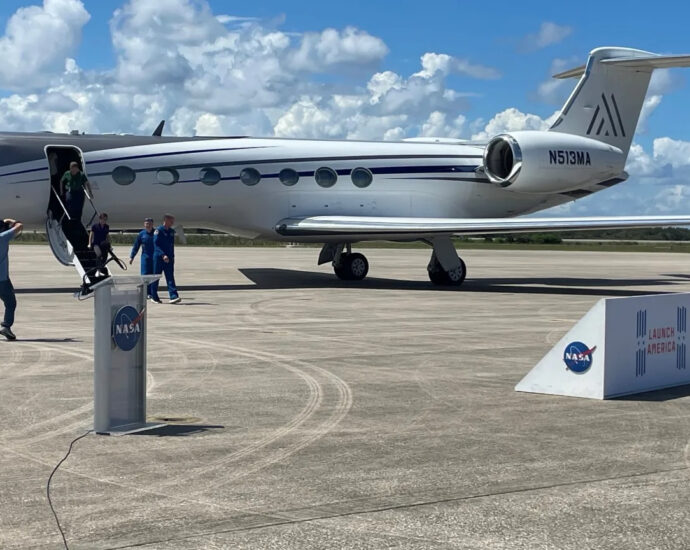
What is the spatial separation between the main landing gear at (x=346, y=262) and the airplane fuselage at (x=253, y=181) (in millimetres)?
1704

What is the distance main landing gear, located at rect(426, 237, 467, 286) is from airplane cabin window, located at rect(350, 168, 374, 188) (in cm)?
216

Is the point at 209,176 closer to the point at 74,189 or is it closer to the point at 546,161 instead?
the point at 74,189

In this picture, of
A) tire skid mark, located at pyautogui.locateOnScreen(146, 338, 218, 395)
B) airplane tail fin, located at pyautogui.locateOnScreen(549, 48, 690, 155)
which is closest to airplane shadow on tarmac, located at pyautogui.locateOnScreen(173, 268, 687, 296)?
airplane tail fin, located at pyautogui.locateOnScreen(549, 48, 690, 155)

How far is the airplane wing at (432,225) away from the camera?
71.4 ft

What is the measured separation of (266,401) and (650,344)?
3.71 m

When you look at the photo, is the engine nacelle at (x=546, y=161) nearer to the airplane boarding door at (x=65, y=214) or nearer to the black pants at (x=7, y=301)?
the airplane boarding door at (x=65, y=214)

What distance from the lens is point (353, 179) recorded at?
24.8 metres

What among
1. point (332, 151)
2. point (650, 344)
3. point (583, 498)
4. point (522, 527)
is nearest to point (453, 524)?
point (522, 527)

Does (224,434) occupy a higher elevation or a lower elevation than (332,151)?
lower

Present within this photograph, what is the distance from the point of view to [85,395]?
8.63 m

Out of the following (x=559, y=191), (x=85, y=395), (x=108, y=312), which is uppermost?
(x=559, y=191)

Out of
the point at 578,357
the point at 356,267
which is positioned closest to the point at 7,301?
the point at 578,357

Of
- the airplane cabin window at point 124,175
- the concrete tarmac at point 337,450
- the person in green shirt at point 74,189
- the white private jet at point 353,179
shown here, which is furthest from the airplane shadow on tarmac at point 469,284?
the concrete tarmac at point 337,450

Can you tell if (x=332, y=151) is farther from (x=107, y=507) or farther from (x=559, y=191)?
(x=107, y=507)
